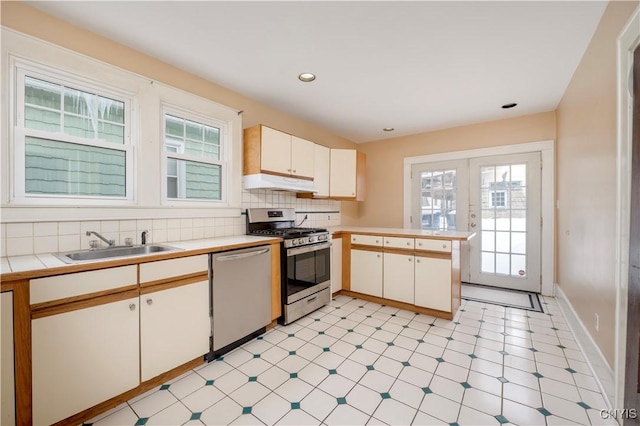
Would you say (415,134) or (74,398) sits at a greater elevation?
(415,134)

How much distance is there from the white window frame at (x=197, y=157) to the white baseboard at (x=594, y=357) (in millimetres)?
3231

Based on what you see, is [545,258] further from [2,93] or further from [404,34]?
[2,93]

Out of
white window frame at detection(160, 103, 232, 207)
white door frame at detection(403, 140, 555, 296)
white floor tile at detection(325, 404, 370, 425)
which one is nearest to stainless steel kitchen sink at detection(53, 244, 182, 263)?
white window frame at detection(160, 103, 232, 207)

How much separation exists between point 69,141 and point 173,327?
59.8 inches

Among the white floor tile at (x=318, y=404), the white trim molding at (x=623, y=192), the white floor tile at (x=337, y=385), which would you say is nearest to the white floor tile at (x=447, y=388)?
the white floor tile at (x=337, y=385)

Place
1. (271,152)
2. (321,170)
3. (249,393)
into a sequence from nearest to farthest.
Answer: (249,393) < (271,152) < (321,170)

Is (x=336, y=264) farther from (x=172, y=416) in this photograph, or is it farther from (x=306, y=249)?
(x=172, y=416)

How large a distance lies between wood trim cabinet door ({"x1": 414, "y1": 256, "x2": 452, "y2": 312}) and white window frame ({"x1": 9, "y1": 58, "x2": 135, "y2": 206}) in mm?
2894

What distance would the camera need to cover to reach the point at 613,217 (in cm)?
163

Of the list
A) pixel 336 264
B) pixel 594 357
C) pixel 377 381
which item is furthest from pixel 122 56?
pixel 594 357

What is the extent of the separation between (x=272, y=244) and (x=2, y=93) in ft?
6.76

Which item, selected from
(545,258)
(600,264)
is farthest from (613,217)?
(545,258)

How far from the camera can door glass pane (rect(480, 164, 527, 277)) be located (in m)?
3.76

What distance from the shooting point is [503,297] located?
11.7 feet
